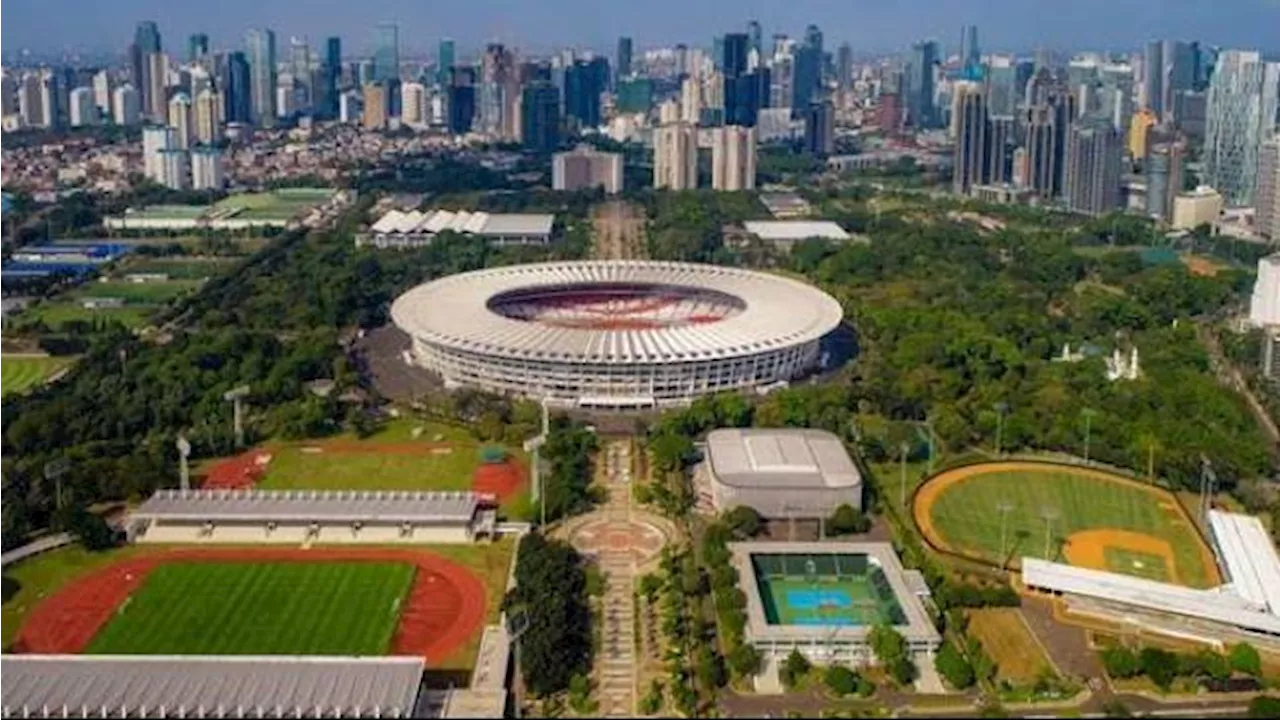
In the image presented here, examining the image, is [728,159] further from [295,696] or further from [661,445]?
[295,696]

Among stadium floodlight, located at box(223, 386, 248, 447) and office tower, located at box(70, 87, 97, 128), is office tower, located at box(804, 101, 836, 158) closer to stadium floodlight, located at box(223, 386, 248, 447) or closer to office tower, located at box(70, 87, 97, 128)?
office tower, located at box(70, 87, 97, 128)

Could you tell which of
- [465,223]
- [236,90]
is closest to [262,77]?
[236,90]

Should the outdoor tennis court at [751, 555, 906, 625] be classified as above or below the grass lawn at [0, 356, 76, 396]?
below

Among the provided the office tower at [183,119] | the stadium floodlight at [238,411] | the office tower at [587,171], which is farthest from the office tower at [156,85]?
the stadium floodlight at [238,411]

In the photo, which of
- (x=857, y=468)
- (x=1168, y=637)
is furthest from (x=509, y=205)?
(x=1168, y=637)

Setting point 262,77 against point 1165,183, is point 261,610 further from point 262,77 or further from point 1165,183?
point 262,77

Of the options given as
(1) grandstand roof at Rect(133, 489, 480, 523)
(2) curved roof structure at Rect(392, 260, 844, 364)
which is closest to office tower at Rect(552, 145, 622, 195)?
(2) curved roof structure at Rect(392, 260, 844, 364)
